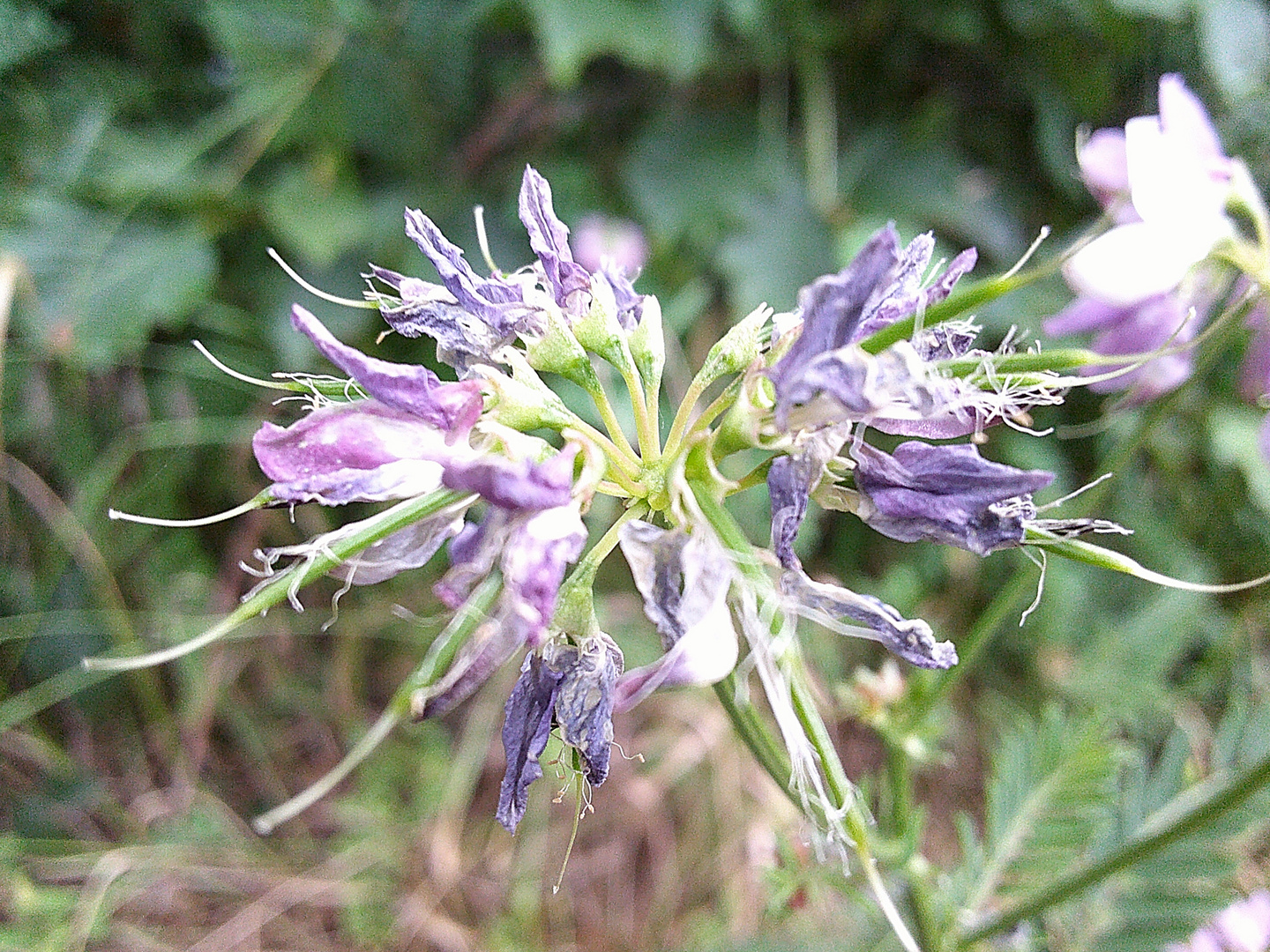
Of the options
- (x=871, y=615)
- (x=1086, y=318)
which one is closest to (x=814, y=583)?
(x=871, y=615)

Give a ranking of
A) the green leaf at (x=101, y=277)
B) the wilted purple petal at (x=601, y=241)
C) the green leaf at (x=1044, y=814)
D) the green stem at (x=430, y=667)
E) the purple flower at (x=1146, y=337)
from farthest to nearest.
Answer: the wilted purple petal at (x=601, y=241) < the green leaf at (x=101, y=277) < the green leaf at (x=1044, y=814) < the purple flower at (x=1146, y=337) < the green stem at (x=430, y=667)

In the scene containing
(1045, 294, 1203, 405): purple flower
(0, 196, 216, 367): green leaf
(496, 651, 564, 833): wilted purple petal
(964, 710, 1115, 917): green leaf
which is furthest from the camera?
(0, 196, 216, 367): green leaf

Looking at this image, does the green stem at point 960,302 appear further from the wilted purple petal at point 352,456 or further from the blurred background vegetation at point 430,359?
the blurred background vegetation at point 430,359

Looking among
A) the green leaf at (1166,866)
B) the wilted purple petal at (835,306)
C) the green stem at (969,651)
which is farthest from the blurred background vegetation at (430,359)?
the wilted purple petal at (835,306)

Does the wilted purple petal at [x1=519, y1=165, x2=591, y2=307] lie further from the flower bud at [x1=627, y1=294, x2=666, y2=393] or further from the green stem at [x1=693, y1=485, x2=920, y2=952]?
the green stem at [x1=693, y1=485, x2=920, y2=952]

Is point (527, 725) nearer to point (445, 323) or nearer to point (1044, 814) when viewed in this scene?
point (445, 323)

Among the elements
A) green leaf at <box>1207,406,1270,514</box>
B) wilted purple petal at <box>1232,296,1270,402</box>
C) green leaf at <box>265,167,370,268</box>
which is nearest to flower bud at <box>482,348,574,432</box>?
wilted purple petal at <box>1232,296,1270,402</box>

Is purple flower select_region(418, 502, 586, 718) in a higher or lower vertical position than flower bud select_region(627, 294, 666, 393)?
lower
